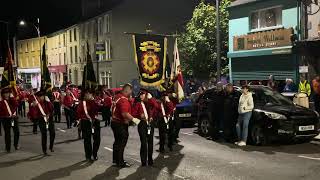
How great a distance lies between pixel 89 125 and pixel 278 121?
→ 15.9 ft

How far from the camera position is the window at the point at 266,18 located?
23266 millimetres

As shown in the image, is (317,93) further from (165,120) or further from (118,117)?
(118,117)

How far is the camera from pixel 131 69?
4538cm

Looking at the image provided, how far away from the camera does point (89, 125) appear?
37.5ft

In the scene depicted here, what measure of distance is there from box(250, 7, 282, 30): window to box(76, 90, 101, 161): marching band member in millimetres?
14214

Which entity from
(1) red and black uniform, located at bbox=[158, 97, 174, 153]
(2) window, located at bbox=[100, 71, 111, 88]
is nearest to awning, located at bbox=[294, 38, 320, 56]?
(1) red and black uniform, located at bbox=[158, 97, 174, 153]

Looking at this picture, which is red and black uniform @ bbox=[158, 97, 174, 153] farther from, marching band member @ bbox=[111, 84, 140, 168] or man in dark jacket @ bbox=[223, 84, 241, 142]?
marching band member @ bbox=[111, 84, 140, 168]

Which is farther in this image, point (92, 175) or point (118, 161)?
point (118, 161)

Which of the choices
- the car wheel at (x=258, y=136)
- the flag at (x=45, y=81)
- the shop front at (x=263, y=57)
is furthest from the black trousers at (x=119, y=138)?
the shop front at (x=263, y=57)

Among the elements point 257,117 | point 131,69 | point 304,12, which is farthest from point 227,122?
point 131,69

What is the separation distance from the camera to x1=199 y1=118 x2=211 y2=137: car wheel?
48.5 feet

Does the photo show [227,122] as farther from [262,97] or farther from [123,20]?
[123,20]

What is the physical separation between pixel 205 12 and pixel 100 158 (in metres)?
23.1

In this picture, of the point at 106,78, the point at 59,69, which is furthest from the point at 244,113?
the point at 59,69
